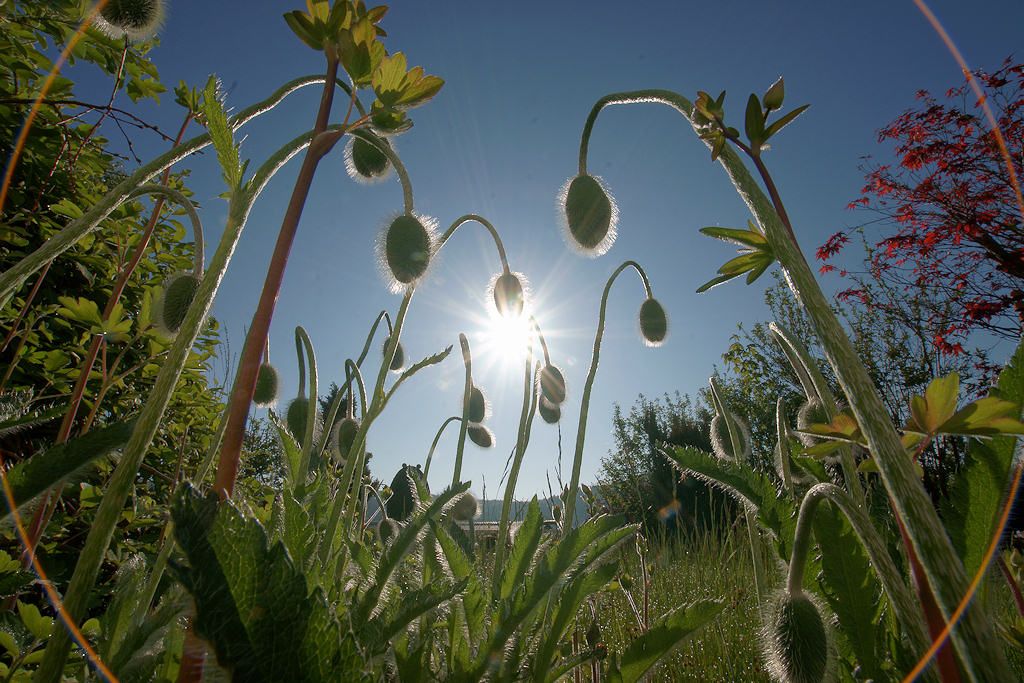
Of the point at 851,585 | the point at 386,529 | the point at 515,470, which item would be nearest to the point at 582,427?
the point at 515,470

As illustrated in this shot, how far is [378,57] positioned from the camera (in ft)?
2.88

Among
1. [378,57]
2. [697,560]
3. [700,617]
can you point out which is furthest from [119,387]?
[697,560]

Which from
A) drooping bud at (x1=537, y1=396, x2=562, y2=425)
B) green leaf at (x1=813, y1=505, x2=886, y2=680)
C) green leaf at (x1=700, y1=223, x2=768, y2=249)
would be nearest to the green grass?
green leaf at (x1=813, y1=505, x2=886, y2=680)

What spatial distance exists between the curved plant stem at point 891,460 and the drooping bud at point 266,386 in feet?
5.47

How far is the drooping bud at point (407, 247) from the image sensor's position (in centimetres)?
134

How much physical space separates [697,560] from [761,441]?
36.6 ft

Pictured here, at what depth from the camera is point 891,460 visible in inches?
20.3

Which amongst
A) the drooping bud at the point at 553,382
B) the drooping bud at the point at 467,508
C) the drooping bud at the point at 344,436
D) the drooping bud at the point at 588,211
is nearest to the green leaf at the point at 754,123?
the drooping bud at the point at 588,211

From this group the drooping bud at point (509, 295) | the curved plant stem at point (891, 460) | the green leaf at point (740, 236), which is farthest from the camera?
the drooping bud at point (509, 295)

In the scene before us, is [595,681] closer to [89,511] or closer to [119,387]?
[89,511]

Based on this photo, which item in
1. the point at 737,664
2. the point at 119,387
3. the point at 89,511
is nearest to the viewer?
Answer: the point at 737,664

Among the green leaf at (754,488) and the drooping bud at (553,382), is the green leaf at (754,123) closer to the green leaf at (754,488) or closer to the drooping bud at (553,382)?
the green leaf at (754,488)

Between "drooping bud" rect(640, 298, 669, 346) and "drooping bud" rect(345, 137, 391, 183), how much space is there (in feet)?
4.15

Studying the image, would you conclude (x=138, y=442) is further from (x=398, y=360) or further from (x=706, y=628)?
(x=398, y=360)
